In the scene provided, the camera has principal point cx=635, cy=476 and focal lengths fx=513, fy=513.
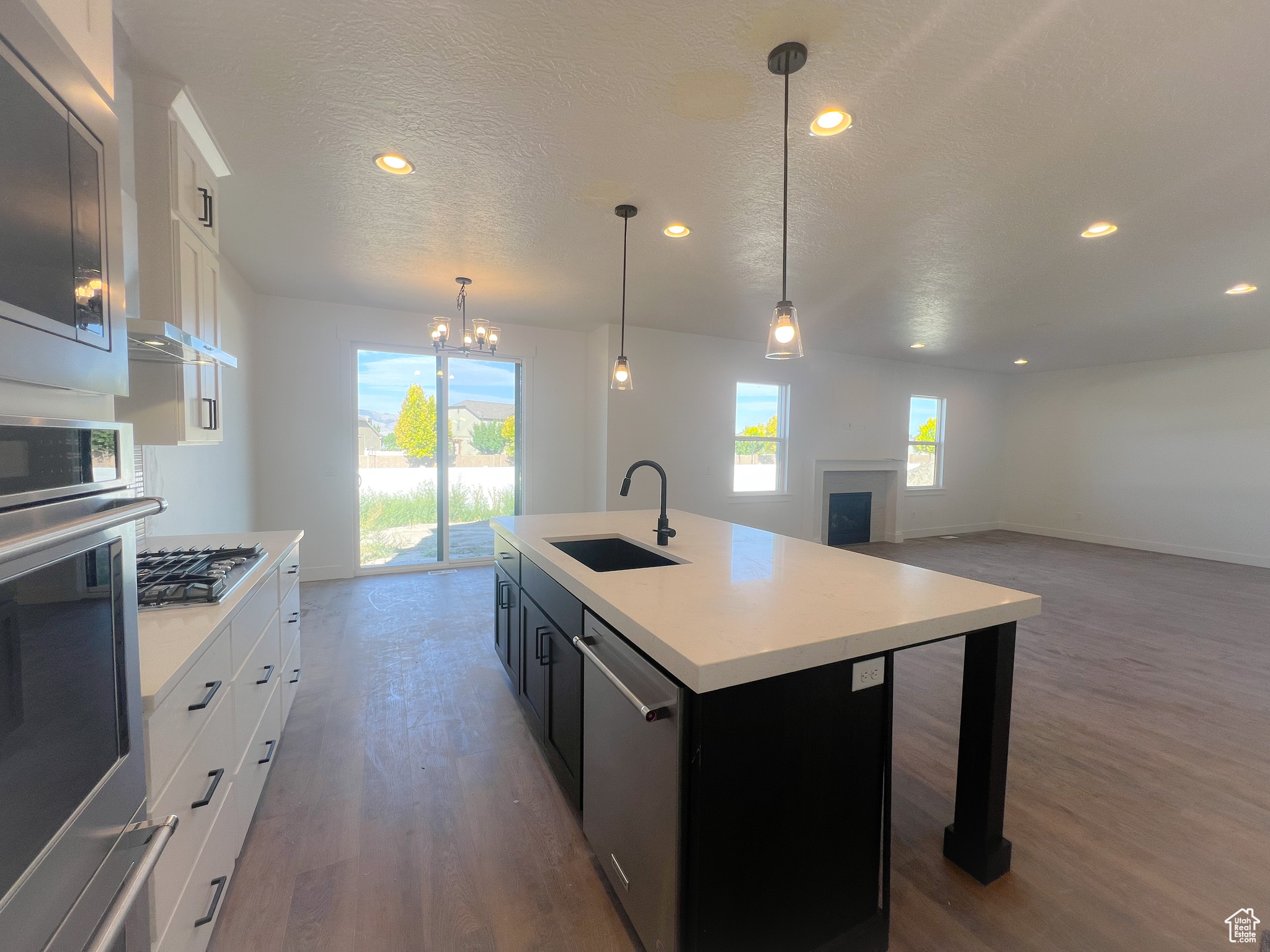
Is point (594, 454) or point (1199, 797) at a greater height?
Answer: point (594, 454)

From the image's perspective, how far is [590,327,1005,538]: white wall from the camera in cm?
577

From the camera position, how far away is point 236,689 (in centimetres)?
160

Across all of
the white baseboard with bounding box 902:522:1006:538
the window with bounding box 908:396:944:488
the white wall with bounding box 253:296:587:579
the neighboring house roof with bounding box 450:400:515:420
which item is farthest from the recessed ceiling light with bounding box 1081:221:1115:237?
the white baseboard with bounding box 902:522:1006:538

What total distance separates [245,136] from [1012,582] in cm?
677

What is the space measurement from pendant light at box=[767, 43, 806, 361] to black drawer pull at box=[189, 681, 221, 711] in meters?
2.01

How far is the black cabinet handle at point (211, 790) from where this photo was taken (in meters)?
1.25

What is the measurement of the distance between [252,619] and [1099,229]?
4.55 metres

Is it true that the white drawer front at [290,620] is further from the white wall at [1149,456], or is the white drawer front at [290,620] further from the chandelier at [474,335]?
the white wall at [1149,456]

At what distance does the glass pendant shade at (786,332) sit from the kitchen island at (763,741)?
34.6 inches

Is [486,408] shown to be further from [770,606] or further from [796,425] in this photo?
[770,606]

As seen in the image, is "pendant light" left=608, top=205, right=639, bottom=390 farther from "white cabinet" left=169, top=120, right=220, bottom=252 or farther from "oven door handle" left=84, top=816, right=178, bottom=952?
"oven door handle" left=84, top=816, right=178, bottom=952

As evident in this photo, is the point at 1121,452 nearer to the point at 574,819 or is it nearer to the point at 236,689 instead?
the point at 574,819

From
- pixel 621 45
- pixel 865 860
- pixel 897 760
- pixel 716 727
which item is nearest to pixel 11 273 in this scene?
pixel 716 727

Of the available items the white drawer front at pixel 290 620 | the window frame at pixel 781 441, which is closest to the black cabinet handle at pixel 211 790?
the white drawer front at pixel 290 620
